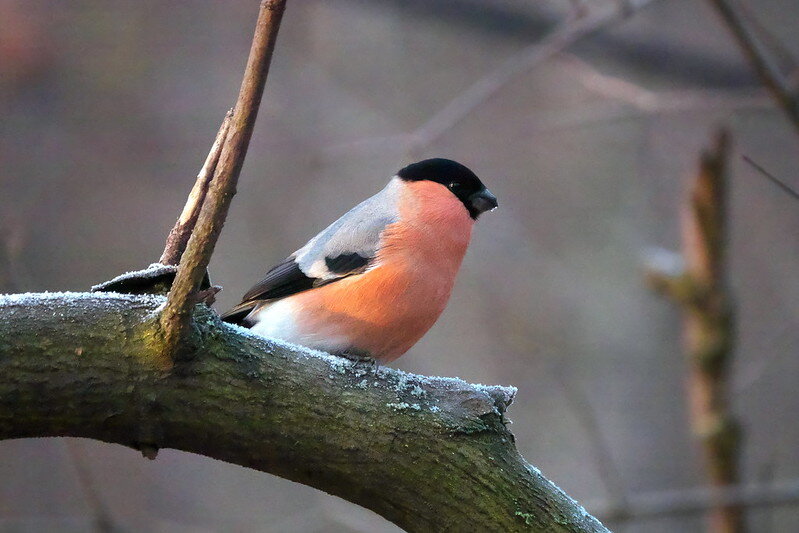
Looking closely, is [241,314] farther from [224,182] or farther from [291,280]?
[224,182]

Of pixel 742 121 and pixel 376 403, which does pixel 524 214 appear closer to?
pixel 742 121

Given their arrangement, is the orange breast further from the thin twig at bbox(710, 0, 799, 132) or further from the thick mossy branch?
the thin twig at bbox(710, 0, 799, 132)

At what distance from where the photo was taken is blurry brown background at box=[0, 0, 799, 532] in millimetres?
6254

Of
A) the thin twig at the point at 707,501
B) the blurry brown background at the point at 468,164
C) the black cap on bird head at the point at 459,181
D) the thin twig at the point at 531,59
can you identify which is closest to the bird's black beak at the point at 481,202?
the black cap on bird head at the point at 459,181

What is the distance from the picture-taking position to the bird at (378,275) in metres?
2.91

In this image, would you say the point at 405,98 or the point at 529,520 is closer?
the point at 529,520

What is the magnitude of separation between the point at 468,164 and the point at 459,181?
3.98m

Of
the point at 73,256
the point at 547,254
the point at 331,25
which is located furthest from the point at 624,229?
the point at 73,256

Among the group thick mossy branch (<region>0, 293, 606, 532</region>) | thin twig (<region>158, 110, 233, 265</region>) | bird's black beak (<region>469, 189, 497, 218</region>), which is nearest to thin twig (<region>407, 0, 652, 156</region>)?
bird's black beak (<region>469, 189, 497, 218</region>)

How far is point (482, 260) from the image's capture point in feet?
24.9

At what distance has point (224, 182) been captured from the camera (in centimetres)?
164

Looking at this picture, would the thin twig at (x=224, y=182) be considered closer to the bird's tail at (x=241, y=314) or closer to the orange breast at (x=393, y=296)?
the orange breast at (x=393, y=296)

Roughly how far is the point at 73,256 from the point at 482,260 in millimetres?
3373

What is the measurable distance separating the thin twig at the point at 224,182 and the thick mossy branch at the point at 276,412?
79mm
